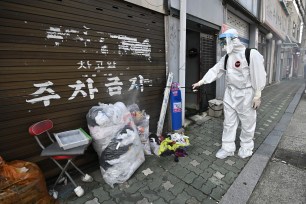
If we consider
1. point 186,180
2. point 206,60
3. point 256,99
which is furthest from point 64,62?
point 206,60

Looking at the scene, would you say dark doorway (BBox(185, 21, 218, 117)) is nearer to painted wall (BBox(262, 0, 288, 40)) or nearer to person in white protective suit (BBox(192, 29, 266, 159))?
person in white protective suit (BBox(192, 29, 266, 159))

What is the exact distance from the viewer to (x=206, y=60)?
6805mm

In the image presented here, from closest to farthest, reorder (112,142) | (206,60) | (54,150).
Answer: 1. (54,150)
2. (112,142)
3. (206,60)

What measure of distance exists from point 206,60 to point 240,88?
3.49m

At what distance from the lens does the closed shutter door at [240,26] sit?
7909 mm

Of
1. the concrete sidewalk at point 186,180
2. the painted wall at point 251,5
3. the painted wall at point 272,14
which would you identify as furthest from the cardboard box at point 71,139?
the painted wall at point 272,14

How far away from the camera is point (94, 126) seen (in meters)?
2.94

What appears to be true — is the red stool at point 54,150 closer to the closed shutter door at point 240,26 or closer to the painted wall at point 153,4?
the painted wall at point 153,4

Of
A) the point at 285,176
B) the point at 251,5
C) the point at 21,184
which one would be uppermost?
the point at 251,5

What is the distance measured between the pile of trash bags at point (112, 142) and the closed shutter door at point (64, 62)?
50 centimetres

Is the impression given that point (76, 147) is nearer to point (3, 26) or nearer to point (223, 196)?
point (3, 26)

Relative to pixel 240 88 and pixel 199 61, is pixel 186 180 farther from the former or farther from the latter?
pixel 199 61

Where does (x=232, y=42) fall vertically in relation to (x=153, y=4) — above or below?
below

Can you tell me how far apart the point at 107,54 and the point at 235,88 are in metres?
2.54
